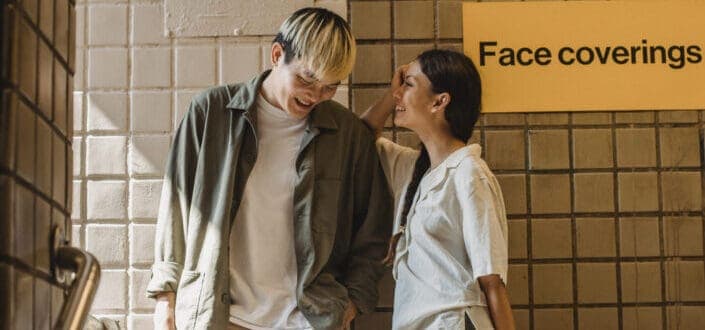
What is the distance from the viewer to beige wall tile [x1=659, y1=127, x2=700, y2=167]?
3.14 meters

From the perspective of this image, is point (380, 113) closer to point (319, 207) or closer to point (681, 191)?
point (319, 207)

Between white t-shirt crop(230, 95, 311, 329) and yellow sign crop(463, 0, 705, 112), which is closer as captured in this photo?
white t-shirt crop(230, 95, 311, 329)

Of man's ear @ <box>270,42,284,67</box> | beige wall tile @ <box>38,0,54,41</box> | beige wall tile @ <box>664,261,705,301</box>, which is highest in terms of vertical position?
man's ear @ <box>270,42,284,67</box>

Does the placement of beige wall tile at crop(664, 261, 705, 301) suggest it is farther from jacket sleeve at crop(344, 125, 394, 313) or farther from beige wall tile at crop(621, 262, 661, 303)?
jacket sleeve at crop(344, 125, 394, 313)

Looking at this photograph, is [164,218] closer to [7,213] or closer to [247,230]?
[247,230]

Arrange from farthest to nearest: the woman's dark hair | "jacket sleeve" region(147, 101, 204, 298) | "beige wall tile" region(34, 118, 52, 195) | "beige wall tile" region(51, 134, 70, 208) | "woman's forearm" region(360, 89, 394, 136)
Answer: "woman's forearm" region(360, 89, 394, 136), the woman's dark hair, "jacket sleeve" region(147, 101, 204, 298), "beige wall tile" region(51, 134, 70, 208), "beige wall tile" region(34, 118, 52, 195)

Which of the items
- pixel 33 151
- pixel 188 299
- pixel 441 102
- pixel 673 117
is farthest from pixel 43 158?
pixel 673 117

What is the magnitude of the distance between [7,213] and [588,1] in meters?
2.50

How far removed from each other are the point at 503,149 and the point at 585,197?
1.17 ft

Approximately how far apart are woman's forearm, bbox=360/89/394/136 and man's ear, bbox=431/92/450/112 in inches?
10.7

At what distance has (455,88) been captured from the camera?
264cm

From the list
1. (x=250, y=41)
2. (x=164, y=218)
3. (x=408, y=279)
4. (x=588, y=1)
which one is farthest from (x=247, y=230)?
(x=588, y=1)

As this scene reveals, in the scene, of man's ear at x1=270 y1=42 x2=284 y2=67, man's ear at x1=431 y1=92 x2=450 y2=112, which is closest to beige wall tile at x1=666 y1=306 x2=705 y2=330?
man's ear at x1=431 y1=92 x2=450 y2=112

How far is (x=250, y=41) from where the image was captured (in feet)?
10.2
